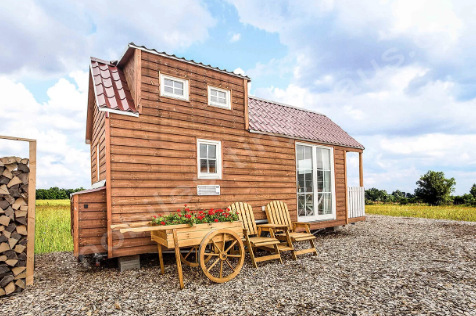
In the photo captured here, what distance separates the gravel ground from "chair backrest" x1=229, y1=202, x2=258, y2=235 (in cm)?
73

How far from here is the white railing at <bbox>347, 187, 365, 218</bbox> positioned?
946 centimetres

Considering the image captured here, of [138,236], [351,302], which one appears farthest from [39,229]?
[351,302]

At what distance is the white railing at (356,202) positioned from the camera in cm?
946

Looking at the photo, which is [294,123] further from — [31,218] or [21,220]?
[21,220]

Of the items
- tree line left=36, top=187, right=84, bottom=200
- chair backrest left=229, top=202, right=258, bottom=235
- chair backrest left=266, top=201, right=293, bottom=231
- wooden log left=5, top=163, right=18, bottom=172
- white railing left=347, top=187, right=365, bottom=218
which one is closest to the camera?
wooden log left=5, top=163, right=18, bottom=172

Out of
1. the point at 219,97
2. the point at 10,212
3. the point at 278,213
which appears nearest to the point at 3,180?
the point at 10,212

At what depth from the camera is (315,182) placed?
845 cm

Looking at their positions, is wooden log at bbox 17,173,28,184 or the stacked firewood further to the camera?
wooden log at bbox 17,173,28,184

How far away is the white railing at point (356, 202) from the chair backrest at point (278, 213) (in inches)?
130

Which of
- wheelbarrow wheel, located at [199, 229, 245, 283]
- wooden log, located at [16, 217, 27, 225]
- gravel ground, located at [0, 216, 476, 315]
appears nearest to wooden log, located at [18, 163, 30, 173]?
wooden log, located at [16, 217, 27, 225]

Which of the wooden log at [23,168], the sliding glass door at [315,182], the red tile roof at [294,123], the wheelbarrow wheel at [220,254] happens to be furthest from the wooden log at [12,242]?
the sliding glass door at [315,182]

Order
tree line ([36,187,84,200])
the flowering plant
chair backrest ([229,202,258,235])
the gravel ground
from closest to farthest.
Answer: the gravel ground → the flowering plant → chair backrest ([229,202,258,235]) → tree line ([36,187,84,200])

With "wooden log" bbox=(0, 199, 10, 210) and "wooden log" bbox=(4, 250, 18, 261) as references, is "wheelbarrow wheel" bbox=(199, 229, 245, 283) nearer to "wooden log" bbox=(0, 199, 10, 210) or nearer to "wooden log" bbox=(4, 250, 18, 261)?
"wooden log" bbox=(4, 250, 18, 261)

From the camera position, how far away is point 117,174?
5027 mm
